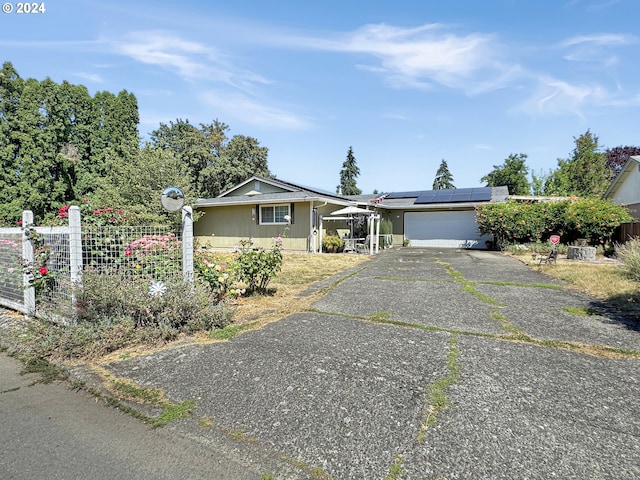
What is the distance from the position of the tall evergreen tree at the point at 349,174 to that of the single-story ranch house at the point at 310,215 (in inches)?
1117

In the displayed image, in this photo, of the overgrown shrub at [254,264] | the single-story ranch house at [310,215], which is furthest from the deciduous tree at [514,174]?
the overgrown shrub at [254,264]

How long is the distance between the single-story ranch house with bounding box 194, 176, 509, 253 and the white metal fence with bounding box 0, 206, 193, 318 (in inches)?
375

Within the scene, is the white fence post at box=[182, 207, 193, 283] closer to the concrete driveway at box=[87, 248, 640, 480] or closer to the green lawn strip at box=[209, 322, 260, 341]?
the green lawn strip at box=[209, 322, 260, 341]

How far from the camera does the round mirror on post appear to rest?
4.24m

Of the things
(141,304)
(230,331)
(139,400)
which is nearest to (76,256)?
(141,304)

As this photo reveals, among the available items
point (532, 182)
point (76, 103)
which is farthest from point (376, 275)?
point (532, 182)

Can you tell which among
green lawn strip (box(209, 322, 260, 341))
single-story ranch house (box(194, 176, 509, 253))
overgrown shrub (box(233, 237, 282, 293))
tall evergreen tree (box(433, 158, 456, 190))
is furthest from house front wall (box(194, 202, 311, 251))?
tall evergreen tree (box(433, 158, 456, 190))

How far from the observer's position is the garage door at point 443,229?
17.2 m

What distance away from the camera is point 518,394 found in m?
2.46

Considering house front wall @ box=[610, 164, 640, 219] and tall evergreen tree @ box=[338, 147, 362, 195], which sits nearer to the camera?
house front wall @ box=[610, 164, 640, 219]

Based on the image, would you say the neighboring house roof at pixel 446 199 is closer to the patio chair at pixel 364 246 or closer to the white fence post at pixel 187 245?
the patio chair at pixel 364 246

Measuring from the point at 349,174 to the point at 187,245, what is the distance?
45.9 meters

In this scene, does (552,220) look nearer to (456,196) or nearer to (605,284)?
(456,196)

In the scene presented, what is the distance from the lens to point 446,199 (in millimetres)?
17828
